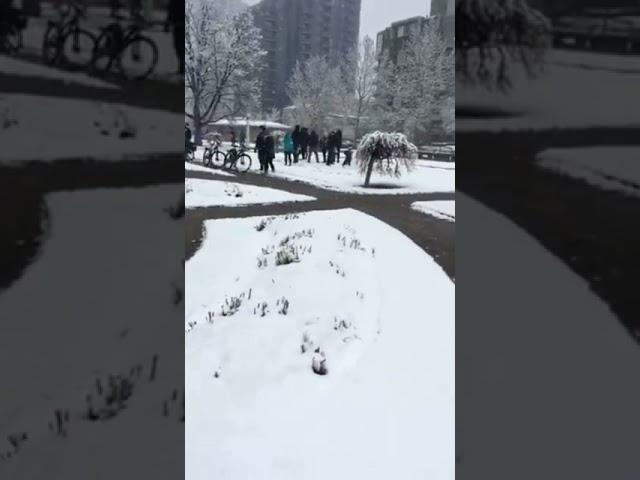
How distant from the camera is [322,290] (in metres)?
5.06

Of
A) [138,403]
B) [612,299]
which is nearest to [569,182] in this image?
[612,299]

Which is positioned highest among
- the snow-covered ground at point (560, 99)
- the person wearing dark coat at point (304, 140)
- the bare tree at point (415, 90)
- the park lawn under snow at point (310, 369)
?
the bare tree at point (415, 90)

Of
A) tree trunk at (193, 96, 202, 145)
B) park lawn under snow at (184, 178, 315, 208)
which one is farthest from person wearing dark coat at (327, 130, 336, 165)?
park lawn under snow at (184, 178, 315, 208)

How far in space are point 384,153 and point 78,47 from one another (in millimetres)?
12091

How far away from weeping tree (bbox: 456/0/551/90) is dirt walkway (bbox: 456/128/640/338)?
0.20 meters

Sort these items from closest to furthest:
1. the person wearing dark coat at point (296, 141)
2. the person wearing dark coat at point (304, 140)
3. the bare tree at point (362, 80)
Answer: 1. the person wearing dark coat at point (296, 141)
2. the person wearing dark coat at point (304, 140)
3. the bare tree at point (362, 80)

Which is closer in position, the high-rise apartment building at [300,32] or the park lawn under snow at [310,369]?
the park lawn under snow at [310,369]

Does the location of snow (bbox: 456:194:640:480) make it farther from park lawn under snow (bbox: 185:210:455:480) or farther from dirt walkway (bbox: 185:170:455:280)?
dirt walkway (bbox: 185:170:455:280)

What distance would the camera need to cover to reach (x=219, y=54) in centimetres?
2377

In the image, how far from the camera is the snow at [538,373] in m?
1.88

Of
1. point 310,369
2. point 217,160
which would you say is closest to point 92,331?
point 310,369

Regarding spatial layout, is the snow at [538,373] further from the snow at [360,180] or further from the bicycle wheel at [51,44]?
the snow at [360,180]

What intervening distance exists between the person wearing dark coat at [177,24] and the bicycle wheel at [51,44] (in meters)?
0.36

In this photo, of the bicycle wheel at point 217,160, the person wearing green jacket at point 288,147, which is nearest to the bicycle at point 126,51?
the bicycle wheel at point 217,160
